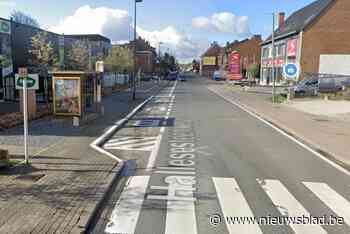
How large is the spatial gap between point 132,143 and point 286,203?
5.87 meters

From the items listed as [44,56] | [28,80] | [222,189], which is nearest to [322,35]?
[44,56]

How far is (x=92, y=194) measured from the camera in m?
5.82

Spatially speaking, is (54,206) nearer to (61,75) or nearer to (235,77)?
(61,75)

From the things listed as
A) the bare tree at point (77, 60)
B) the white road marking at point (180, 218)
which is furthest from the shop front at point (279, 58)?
the white road marking at point (180, 218)

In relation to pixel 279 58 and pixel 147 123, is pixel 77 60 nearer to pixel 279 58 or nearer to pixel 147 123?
pixel 147 123

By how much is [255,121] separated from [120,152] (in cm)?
868

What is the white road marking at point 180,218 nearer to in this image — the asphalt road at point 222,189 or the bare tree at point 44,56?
the asphalt road at point 222,189

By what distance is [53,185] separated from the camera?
20.4 feet

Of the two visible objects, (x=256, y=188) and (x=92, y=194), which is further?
(x=256, y=188)

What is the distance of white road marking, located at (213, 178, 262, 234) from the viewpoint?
484 centimetres

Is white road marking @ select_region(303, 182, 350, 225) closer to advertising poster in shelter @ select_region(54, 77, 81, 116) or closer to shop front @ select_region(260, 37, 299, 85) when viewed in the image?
advertising poster in shelter @ select_region(54, 77, 81, 116)

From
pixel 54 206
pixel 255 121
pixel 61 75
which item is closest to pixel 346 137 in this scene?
pixel 255 121

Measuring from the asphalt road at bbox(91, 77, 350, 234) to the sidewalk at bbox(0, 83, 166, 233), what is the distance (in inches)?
14.5

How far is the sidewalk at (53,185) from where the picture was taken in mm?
4747
